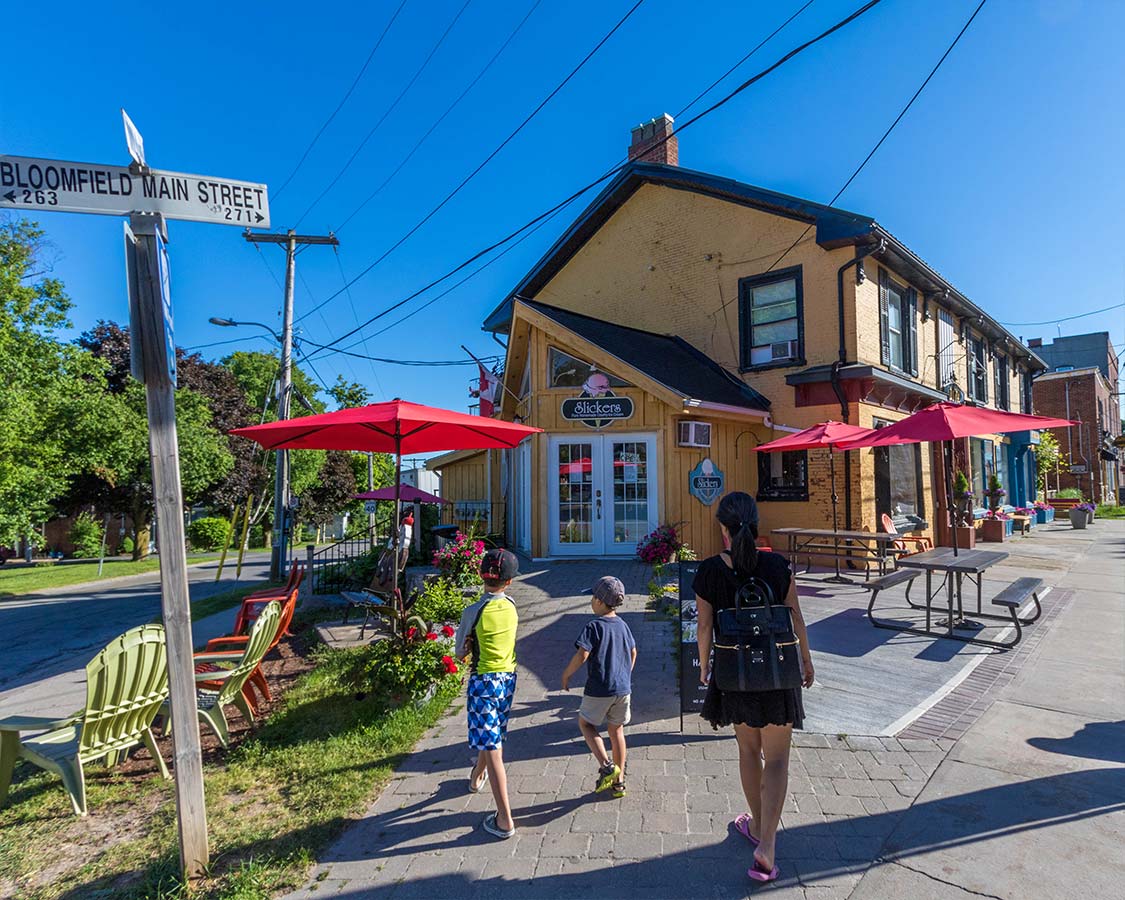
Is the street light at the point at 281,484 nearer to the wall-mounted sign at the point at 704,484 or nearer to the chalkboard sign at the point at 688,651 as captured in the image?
the wall-mounted sign at the point at 704,484

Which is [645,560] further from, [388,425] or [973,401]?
[973,401]

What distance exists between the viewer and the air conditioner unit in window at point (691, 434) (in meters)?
11.6

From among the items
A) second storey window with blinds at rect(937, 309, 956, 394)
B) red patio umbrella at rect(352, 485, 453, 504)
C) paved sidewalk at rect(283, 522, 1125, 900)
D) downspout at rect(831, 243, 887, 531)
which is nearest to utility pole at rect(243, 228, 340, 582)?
red patio umbrella at rect(352, 485, 453, 504)

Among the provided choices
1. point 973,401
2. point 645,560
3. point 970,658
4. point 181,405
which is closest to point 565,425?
point 645,560

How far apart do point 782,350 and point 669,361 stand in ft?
7.87

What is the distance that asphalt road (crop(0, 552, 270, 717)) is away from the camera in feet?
22.1

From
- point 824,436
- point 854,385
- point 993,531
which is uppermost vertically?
point 854,385

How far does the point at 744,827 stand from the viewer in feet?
10.5

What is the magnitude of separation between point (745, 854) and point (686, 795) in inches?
24.2

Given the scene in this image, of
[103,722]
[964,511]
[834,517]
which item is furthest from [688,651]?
[964,511]

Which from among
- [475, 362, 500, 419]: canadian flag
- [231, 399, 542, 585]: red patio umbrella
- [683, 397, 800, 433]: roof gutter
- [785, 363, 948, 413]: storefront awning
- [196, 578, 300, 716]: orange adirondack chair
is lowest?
[196, 578, 300, 716]: orange adirondack chair

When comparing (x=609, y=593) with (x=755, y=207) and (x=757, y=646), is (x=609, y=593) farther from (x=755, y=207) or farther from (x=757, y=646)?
(x=755, y=207)

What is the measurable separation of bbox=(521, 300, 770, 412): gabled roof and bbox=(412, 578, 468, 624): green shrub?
575cm

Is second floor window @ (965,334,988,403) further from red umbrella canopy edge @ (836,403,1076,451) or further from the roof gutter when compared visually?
red umbrella canopy edge @ (836,403,1076,451)
